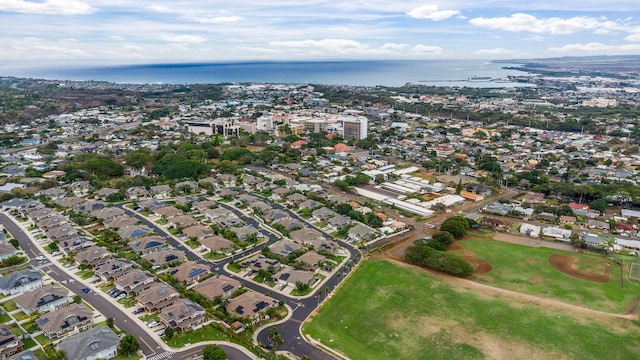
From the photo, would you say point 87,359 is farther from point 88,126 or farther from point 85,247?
point 88,126

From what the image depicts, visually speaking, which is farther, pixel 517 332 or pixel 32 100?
pixel 32 100

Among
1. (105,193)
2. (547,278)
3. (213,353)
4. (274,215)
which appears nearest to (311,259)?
(274,215)

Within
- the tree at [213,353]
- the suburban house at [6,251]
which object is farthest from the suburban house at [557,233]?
the suburban house at [6,251]

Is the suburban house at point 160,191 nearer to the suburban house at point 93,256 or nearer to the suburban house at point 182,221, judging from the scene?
the suburban house at point 182,221

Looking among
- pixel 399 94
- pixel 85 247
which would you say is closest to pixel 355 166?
pixel 85 247

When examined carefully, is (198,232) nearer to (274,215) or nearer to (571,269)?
(274,215)

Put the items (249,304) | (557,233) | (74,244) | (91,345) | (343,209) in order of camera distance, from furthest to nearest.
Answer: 1. (343,209)
2. (557,233)
3. (74,244)
4. (249,304)
5. (91,345)
